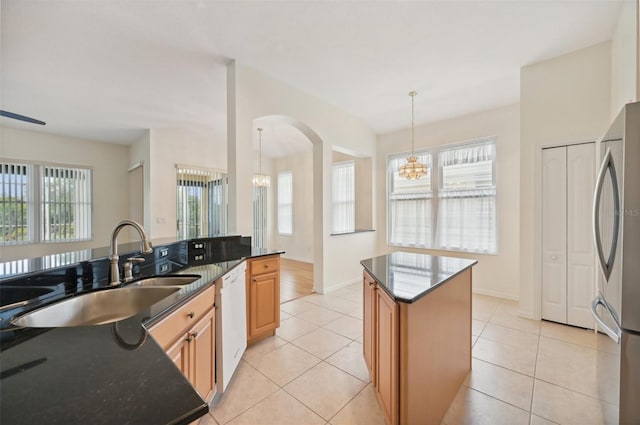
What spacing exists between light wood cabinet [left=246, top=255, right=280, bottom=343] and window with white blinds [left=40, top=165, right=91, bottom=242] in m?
5.30

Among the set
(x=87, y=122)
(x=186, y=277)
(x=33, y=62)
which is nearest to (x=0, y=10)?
(x=33, y=62)

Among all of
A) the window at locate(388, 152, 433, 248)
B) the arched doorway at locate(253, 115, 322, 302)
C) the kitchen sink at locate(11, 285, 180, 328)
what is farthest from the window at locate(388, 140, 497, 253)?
the kitchen sink at locate(11, 285, 180, 328)

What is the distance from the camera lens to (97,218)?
19.0 ft

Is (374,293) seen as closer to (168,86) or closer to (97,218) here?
(168,86)

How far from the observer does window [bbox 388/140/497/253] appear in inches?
166

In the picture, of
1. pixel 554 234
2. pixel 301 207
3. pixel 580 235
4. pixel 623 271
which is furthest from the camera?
pixel 301 207

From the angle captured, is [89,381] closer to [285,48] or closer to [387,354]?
[387,354]

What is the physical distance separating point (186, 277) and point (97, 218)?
560cm

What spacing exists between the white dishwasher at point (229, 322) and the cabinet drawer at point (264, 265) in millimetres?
192

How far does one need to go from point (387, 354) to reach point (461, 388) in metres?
0.95

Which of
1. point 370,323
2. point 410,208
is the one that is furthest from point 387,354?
point 410,208

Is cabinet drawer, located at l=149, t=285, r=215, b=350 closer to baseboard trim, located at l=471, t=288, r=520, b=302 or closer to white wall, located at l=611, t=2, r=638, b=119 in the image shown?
white wall, located at l=611, t=2, r=638, b=119

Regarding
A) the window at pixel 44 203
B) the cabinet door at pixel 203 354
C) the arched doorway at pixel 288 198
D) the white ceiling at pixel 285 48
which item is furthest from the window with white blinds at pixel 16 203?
the cabinet door at pixel 203 354

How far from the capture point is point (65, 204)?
5.41 m
